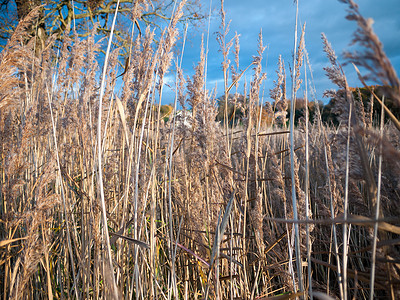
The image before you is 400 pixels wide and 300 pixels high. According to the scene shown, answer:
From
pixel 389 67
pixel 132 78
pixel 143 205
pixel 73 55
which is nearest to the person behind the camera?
pixel 389 67

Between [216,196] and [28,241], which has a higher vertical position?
[216,196]

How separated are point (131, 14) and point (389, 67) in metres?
1.28

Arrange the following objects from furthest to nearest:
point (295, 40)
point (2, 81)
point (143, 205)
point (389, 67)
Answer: point (2, 81), point (143, 205), point (295, 40), point (389, 67)

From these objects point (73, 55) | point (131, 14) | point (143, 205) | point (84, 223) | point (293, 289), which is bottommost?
point (293, 289)

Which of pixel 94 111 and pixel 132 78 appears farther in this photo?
pixel 94 111

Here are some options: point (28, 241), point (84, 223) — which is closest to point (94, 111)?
point (84, 223)

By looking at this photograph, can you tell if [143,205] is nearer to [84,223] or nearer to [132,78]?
[84,223]

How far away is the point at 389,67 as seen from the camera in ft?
1.68

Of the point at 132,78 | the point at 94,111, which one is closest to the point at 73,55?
the point at 94,111

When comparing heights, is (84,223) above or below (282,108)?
below

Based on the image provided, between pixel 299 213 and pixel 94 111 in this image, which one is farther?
pixel 94 111

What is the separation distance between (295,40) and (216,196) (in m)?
0.81

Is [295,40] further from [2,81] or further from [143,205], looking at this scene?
[2,81]

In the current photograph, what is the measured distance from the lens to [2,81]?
1518 millimetres
